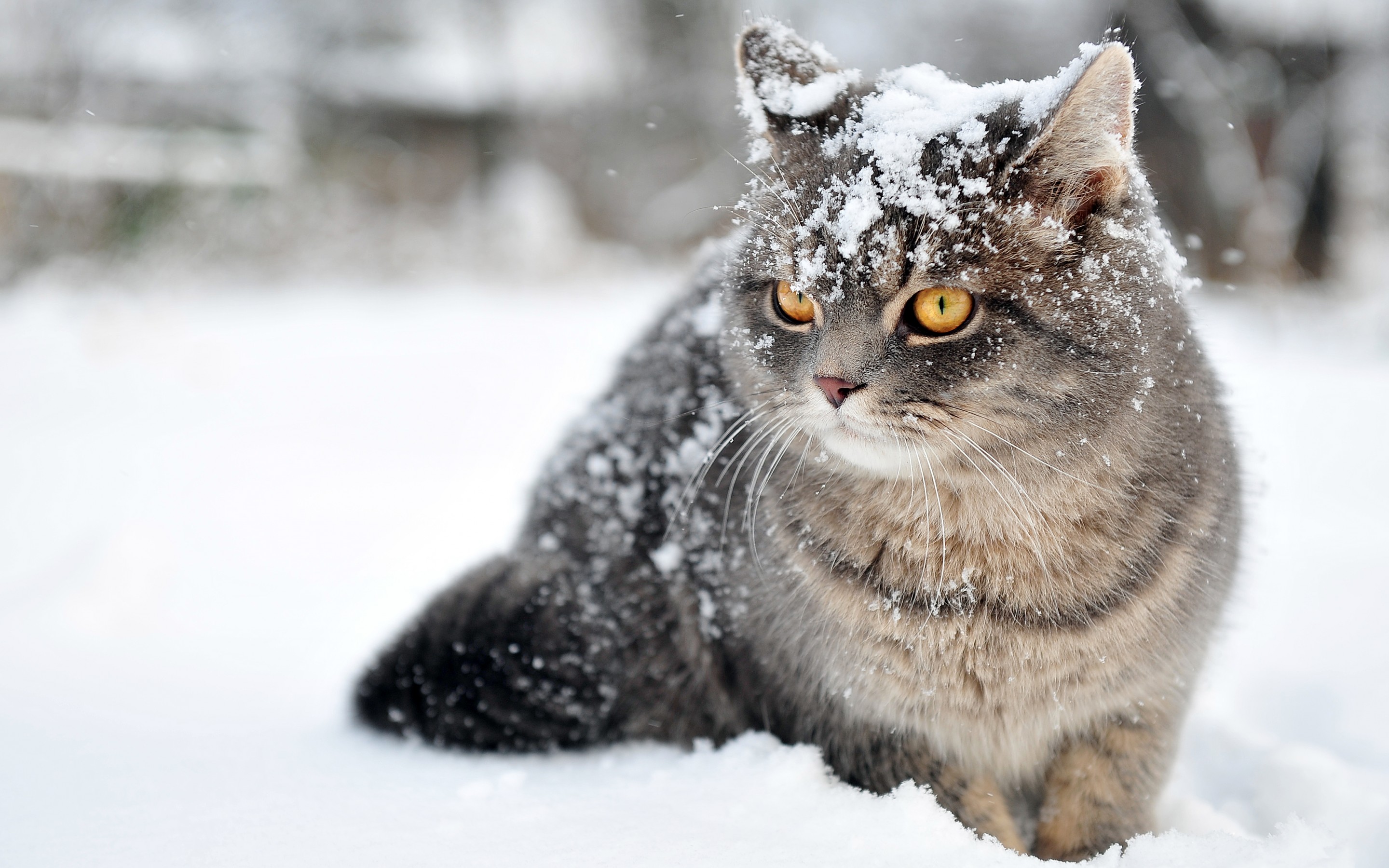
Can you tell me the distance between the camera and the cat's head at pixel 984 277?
131 centimetres

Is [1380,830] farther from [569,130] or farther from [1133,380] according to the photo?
[569,130]

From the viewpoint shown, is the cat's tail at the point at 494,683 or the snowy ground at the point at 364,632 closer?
the snowy ground at the point at 364,632

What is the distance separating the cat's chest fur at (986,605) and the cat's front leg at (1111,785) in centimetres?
6

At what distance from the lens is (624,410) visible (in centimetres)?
203

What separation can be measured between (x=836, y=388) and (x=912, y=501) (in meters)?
0.27

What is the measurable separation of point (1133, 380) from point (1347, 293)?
7.71m

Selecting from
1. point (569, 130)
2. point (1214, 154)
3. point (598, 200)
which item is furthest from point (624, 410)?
point (569, 130)

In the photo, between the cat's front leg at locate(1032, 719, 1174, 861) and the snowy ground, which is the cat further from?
the snowy ground

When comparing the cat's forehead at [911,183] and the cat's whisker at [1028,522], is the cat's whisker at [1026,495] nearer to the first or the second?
the cat's whisker at [1028,522]

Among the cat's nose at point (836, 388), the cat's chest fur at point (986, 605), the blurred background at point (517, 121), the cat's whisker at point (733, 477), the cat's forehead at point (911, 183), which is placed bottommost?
the cat's chest fur at point (986, 605)

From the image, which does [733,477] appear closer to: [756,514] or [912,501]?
[756,514]

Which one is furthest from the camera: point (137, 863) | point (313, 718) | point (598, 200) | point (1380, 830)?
point (598, 200)

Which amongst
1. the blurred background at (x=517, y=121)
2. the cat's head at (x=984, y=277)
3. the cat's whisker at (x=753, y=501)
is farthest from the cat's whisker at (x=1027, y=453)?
the blurred background at (x=517, y=121)

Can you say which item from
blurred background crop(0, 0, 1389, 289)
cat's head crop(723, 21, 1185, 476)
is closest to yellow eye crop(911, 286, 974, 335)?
cat's head crop(723, 21, 1185, 476)
